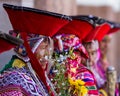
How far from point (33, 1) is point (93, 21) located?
67 cm

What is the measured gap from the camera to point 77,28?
505 centimetres

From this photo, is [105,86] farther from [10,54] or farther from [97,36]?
[10,54]

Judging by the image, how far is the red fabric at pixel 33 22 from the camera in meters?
4.27

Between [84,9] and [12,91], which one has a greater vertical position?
[84,9]

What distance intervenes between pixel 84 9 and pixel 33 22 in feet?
31.9

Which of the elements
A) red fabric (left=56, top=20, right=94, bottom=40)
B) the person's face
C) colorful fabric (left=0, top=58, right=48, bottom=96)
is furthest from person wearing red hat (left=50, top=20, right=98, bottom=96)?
the person's face

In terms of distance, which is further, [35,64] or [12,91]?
[35,64]

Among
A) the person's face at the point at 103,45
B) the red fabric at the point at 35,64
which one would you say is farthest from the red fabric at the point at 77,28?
the person's face at the point at 103,45

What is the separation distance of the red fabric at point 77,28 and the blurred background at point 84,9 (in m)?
0.42

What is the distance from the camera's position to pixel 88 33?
17.9 ft

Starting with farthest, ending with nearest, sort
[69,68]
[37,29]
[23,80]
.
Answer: [69,68] < [37,29] < [23,80]

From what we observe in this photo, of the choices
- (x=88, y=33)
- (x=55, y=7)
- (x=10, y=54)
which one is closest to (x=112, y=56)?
(x=55, y=7)

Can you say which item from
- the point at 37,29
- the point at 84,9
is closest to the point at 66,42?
the point at 37,29

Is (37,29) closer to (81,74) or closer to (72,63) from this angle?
(72,63)
